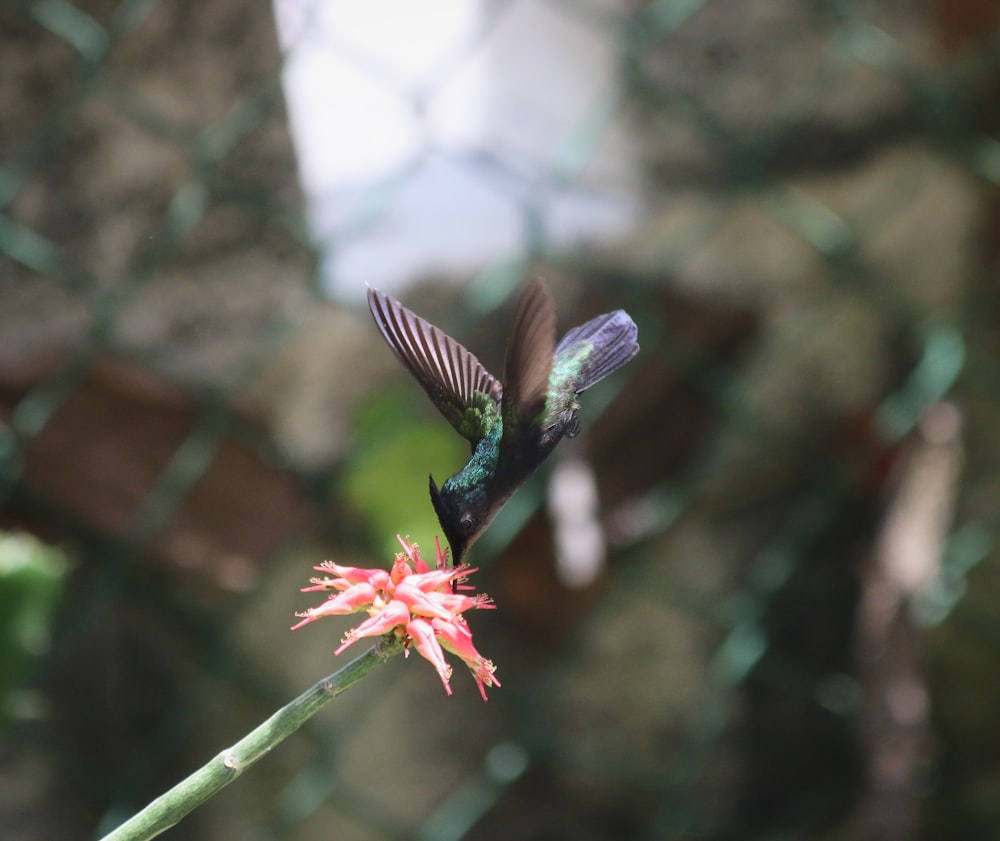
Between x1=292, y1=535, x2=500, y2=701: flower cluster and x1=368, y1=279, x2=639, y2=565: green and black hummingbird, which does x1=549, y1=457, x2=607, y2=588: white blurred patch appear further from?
x1=292, y1=535, x2=500, y2=701: flower cluster

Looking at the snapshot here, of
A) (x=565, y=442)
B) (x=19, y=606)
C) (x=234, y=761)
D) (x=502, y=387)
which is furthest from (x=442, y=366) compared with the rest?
(x=565, y=442)

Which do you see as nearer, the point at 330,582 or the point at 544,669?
the point at 330,582

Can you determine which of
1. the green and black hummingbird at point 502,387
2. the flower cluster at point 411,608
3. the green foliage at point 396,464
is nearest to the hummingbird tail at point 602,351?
the green and black hummingbird at point 502,387

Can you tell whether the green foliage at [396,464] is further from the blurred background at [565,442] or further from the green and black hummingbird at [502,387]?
the green and black hummingbird at [502,387]

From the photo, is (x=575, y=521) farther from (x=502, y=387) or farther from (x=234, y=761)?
(x=234, y=761)

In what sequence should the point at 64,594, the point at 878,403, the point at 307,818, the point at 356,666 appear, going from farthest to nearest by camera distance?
the point at 878,403 < the point at 307,818 < the point at 64,594 < the point at 356,666

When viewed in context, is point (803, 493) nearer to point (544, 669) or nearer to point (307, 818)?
point (544, 669)

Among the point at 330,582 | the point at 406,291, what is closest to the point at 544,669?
the point at 406,291

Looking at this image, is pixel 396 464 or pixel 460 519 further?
pixel 396 464
